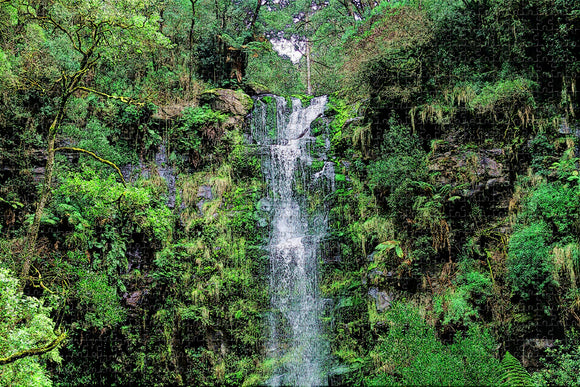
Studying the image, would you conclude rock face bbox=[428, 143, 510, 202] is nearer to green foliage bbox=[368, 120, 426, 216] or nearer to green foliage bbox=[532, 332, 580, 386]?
green foliage bbox=[368, 120, 426, 216]

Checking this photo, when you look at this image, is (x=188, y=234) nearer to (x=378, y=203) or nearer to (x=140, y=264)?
(x=140, y=264)

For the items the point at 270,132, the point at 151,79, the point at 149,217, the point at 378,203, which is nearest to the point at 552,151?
the point at 378,203

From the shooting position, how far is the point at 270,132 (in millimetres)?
14977

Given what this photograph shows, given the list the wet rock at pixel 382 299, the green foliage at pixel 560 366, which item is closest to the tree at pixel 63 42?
the wet rock at pixel 382 299

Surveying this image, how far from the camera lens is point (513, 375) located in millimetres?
5207

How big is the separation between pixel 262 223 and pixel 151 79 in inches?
291

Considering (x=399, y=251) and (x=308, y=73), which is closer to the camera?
(x=399, y=251)

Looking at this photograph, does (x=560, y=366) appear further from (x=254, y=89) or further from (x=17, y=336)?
(x=254, y=89)

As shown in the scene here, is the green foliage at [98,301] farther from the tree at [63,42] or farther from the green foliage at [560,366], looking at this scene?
the green foliage at [560,366]

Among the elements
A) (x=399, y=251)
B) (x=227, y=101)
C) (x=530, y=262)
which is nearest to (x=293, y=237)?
(x=399, y=251)

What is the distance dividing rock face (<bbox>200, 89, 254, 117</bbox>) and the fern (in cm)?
1147

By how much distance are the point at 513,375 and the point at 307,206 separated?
8147 millimetres

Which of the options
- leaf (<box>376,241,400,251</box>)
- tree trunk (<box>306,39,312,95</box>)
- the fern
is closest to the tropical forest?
leaf (<box>376,241,400,251</box>)

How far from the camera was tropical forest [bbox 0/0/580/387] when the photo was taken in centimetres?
875
